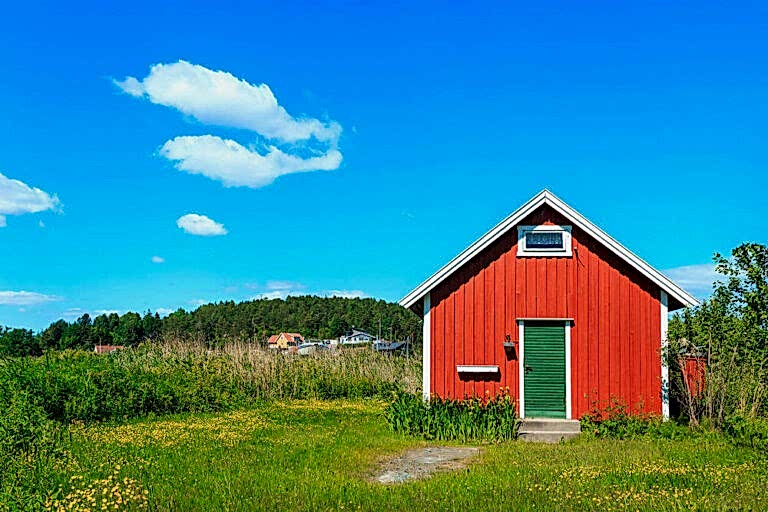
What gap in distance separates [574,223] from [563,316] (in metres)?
2.19

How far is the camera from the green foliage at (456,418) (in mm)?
14883

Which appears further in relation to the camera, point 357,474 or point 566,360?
point 566,360

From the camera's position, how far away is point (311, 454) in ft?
42.5

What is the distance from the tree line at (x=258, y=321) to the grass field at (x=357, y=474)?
24026 mm

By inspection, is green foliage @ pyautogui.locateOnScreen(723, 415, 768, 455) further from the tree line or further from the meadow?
the tree line

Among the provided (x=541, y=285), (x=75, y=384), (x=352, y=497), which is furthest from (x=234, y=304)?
(x=352, y=497)

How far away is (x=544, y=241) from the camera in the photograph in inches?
655

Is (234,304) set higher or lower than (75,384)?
higher

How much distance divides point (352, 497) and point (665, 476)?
464 cm

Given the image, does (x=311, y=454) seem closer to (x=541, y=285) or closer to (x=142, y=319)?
(x=541, y=285)

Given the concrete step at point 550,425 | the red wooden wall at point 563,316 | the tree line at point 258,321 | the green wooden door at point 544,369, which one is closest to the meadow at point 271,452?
the concrete step at point 550,425

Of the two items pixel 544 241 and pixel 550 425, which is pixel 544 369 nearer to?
pixel 550 425

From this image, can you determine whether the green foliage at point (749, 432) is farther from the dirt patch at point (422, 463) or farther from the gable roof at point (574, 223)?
the dirt patch at point (422, 463)

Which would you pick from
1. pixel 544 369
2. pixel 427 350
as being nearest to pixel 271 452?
pixel 427 350
